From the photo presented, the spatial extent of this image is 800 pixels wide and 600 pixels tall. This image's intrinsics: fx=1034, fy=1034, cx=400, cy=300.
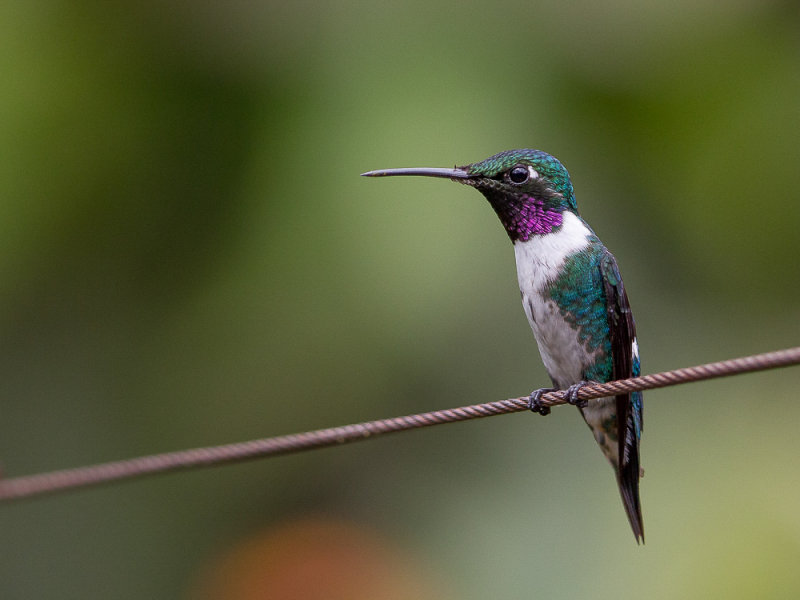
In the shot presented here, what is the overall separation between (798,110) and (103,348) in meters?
3.50

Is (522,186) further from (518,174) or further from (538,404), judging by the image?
(538,404)

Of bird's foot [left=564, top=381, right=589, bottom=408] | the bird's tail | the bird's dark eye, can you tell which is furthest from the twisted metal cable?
the bird's dark eye

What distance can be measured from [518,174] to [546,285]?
0.34 m

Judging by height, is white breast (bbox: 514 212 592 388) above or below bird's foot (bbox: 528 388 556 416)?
above

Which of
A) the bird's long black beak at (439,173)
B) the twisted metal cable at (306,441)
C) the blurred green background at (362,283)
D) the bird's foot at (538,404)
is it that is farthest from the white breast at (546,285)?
the blurred green background at (362,283)

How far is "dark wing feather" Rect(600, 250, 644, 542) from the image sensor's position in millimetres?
2836

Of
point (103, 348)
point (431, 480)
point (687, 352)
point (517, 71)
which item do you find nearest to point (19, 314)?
point (103, 348)

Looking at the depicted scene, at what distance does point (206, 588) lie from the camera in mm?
4727

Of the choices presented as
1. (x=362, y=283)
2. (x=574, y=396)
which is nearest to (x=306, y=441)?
(x=574, y=396)

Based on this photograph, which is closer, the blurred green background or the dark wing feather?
the dark wing feather

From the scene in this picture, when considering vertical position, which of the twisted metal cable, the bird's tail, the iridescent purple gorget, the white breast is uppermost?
the iridescent purple gorget

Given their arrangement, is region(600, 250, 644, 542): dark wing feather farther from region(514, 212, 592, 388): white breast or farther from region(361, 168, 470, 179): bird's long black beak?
region(361, 168, 470, 179): bird's long black beak

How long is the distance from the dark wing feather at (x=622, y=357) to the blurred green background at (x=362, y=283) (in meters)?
0.98

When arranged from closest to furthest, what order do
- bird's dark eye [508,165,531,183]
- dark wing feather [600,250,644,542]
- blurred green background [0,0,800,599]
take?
dark wing feather [600,250,644,542], bird's dark eye [508,165,531,183], blurred green background [0,0,800,599]
